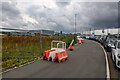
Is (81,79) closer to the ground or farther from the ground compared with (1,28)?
closer to the ground

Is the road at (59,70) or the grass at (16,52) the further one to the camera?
the grass at (16,52)

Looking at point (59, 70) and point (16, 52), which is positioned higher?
point (16, 52)

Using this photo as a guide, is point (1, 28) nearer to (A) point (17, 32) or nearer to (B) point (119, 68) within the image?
(A) point (17, 32)

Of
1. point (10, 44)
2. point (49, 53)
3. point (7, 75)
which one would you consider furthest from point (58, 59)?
point (10, 44)

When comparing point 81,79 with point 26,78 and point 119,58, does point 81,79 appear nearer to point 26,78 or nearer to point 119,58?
point 26,78

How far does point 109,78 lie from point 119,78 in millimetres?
566

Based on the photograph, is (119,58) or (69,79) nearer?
(69,79)

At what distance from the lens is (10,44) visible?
2109 cm

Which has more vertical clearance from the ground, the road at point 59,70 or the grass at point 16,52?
the grass at point 16,52

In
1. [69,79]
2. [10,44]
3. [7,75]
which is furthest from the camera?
[10,44]

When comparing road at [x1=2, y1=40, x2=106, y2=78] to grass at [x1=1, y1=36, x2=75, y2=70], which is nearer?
road at [x1=2, y1=40, x2=106, y2=78]

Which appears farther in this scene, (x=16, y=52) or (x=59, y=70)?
(x=16, y=52)

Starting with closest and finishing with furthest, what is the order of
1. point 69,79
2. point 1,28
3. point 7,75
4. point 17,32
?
1. point 69,79
2. point 7,75
3. point 1,28
4. point 17,32

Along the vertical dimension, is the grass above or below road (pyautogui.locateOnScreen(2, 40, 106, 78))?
above
